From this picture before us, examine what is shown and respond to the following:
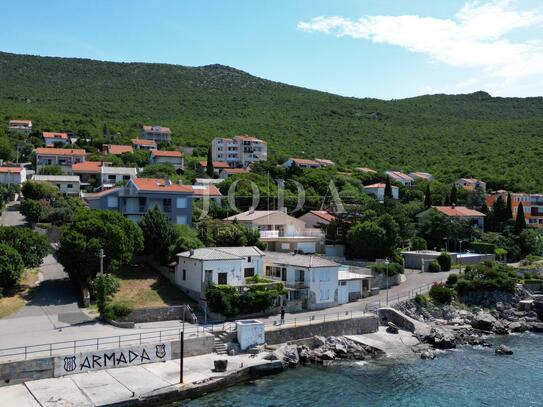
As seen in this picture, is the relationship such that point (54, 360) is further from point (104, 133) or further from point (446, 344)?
point (104, 133)

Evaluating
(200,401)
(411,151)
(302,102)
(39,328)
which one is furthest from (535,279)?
(302,102)

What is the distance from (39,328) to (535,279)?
48717 millimetres

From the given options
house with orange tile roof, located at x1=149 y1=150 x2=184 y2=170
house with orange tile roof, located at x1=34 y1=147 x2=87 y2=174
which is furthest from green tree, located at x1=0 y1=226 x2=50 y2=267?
house with orange tile roof, located at x1=149 y1=150 x2=184 y2=170

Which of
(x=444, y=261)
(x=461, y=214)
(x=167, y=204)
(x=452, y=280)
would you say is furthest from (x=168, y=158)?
(x=452, y=280)

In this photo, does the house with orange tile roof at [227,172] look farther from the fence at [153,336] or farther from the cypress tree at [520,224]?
the fence at [153,336]

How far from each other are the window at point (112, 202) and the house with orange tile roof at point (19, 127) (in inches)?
2908

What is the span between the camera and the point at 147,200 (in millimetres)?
53250

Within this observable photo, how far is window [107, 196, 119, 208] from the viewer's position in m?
53.0

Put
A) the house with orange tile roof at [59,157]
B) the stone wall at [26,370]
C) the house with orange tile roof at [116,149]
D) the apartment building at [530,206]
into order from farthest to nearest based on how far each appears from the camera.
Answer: the house with orange tile roof at [116,149] → the house with orange tile roof at [59,157] → the apartment building at [530,206] → the stone wall at [26,370]

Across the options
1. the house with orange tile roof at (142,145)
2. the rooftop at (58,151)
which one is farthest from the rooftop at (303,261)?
the house with orange tile roof at (142,145)

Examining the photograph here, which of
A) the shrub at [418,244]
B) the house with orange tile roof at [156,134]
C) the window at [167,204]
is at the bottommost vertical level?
the shrub at [418,244]

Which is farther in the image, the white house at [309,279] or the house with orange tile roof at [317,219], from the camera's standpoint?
the house with orange tile roof at [317,219]

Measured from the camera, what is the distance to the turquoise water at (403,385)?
97.8 ft

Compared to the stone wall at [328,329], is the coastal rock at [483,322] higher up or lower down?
lower down
